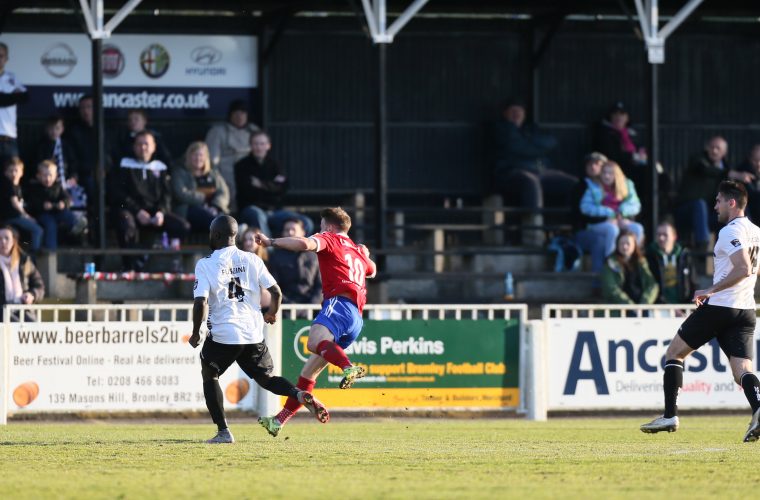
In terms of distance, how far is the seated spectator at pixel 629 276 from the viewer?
62.6 ft

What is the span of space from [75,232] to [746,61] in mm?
11243

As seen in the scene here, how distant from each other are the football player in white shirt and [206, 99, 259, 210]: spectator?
943cm

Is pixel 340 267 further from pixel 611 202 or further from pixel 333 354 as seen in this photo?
pixel 611 202

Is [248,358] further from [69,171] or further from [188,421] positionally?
[69,171]

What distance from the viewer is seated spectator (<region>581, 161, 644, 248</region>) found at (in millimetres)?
20953

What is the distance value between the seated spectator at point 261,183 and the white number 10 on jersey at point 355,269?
738 centimetres

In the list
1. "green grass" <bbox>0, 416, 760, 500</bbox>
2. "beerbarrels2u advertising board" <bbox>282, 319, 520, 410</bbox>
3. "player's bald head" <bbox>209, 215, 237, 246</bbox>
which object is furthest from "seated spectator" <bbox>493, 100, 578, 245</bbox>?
"player's bald head" <bbox>209, 215, 237, 246</bbox>

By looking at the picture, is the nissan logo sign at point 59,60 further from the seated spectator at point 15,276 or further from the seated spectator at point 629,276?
the seated spectator at point 629,276

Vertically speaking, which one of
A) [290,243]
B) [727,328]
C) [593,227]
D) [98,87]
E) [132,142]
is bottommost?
[727,328]

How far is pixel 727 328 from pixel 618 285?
6371mm

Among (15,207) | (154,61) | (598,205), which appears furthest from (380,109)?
(15,207)

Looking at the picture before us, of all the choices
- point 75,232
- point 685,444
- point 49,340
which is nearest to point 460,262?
point 75,232

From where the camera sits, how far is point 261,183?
20.5 metres

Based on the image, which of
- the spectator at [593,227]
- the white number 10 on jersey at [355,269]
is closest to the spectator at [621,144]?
the spectator at [593,227]
